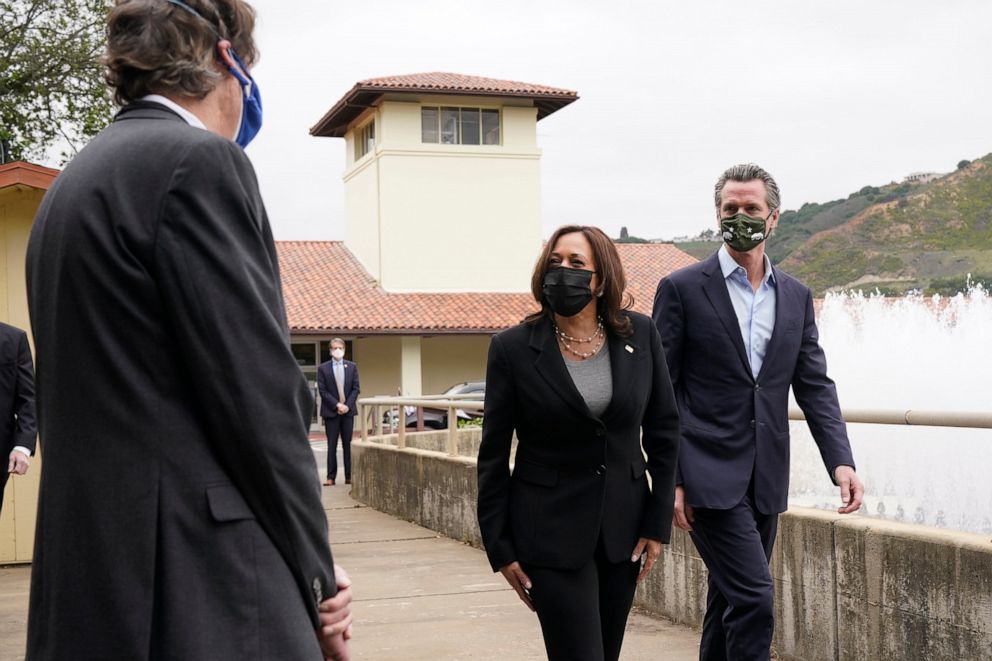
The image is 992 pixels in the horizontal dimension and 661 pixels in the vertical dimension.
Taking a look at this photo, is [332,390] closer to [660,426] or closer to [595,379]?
[660,426]

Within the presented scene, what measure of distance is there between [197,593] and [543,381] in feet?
8.19

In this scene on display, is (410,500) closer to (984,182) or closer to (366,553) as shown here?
(366,553)

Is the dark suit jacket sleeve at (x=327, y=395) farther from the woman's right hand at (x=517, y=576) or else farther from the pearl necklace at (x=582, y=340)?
the woman's right hand at (x=517, y=576)

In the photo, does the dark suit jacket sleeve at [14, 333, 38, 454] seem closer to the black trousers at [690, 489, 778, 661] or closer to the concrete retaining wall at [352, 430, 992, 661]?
the concrete retaining wall at [352, 430, 992, 661]

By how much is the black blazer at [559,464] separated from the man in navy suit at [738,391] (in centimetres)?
55

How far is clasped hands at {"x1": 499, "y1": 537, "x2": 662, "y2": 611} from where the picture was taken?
448 cm

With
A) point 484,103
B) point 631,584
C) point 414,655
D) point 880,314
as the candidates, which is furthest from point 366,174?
point 631,584

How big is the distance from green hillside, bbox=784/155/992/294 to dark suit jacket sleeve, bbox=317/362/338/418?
44.3m

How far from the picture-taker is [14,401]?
8.80m

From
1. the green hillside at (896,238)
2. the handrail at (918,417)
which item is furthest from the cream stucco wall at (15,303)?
the green hillside at (896,238)

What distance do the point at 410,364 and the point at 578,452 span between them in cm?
3836

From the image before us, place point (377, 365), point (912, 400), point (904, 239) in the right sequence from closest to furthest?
point (912, 400) < point (377, 365) < point (904, 239)

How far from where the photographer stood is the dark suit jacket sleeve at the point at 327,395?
1969cm

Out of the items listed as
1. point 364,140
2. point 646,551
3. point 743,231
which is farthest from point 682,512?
point 364,140
